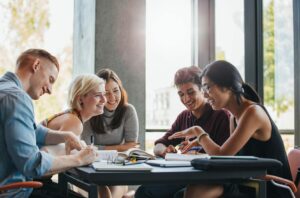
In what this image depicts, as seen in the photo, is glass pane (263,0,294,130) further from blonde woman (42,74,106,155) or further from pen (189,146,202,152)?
blonde woman (42,74,106,155)

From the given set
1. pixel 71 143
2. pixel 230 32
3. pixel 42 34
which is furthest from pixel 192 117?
pixel 42 34

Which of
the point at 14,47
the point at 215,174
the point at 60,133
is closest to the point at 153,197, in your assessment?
the point at 60,133

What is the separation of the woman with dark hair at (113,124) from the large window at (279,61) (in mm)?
1267

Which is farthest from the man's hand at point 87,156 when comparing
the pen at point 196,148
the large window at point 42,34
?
the large window at point 42,34

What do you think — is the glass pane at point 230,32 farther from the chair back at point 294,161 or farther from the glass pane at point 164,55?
the chair back at point 294,161

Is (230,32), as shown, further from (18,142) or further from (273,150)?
(18,142)

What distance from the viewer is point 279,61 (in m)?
3.80

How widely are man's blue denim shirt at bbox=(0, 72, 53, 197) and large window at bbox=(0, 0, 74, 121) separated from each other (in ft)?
7.76

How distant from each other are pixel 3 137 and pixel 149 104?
107 inches

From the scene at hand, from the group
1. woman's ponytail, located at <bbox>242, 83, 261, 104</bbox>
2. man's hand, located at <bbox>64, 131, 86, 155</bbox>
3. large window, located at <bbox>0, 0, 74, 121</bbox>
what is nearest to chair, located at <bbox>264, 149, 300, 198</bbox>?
woman's ponytail, located at <bbox>242, 83, 261, 104</bbox>

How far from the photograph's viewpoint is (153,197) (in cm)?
283

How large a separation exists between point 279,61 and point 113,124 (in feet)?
5.15

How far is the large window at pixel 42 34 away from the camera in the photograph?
4.17 meters

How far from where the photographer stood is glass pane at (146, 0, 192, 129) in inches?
181
